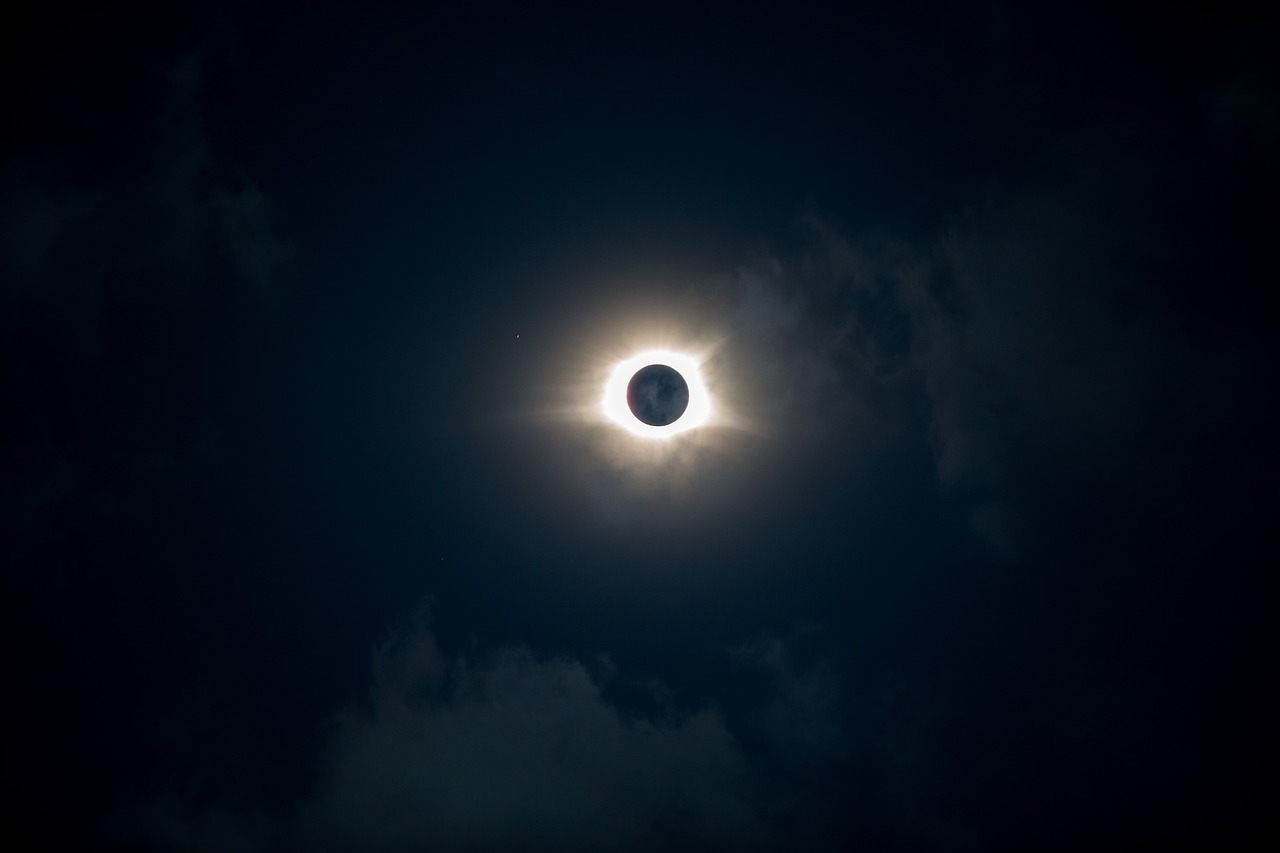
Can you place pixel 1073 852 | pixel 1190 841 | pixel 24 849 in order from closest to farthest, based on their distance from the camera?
pixel 1190 841, pixel 1073 852, pixel 24 849

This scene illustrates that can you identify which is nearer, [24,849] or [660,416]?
[660,416]

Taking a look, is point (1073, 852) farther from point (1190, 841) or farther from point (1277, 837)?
point (1277, 837)

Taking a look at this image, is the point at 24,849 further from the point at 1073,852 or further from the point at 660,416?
the point at 1073,852

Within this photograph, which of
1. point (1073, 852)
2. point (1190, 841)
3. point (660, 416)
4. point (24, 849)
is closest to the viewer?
point (660, 416)

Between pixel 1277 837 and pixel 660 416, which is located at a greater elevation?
pixel 660 416

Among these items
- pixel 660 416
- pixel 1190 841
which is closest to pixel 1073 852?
pixel 1190 841

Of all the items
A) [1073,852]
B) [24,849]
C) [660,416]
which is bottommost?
[24,849]
